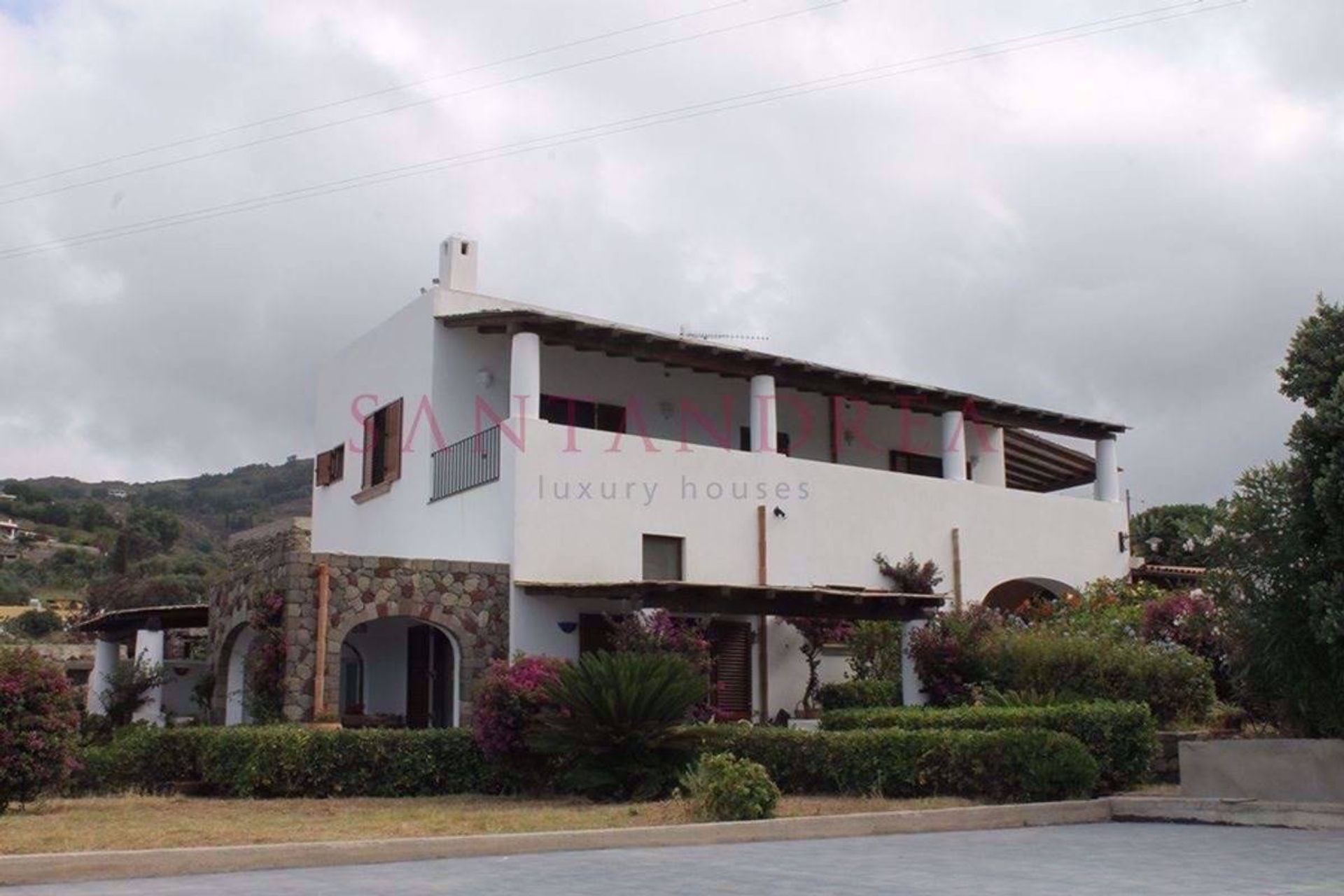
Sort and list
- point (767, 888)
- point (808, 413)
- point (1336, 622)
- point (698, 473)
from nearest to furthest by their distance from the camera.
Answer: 1. point (767, 888)
2. point (1336, 622)
3. point (698, 473)
4. point (808, 413)

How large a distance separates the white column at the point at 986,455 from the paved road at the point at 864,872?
16.5 metres

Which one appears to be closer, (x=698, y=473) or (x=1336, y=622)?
(x=1336, y=622)

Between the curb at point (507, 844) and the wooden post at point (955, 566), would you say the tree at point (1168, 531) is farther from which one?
the curb at point (507, 844)

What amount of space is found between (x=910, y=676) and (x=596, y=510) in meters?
5.43

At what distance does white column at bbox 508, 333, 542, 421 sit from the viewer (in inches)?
810

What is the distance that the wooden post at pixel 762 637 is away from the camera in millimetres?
22203

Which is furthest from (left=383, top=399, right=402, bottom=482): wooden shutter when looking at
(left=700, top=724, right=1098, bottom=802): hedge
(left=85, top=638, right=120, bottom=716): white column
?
(left=700, top=724, right=1098, bottom=802): hedge

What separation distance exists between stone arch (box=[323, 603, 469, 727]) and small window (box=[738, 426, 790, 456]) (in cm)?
732

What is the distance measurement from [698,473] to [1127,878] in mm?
13277

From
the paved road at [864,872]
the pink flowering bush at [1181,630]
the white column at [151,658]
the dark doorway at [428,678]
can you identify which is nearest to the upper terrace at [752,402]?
the dark doorway at [428,678]

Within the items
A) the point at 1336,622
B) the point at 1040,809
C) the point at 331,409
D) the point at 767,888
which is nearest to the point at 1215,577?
the point at 1336,622

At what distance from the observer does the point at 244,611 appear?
20.2m

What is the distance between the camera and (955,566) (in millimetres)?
25219

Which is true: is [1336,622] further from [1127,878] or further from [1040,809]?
[1127,878]
